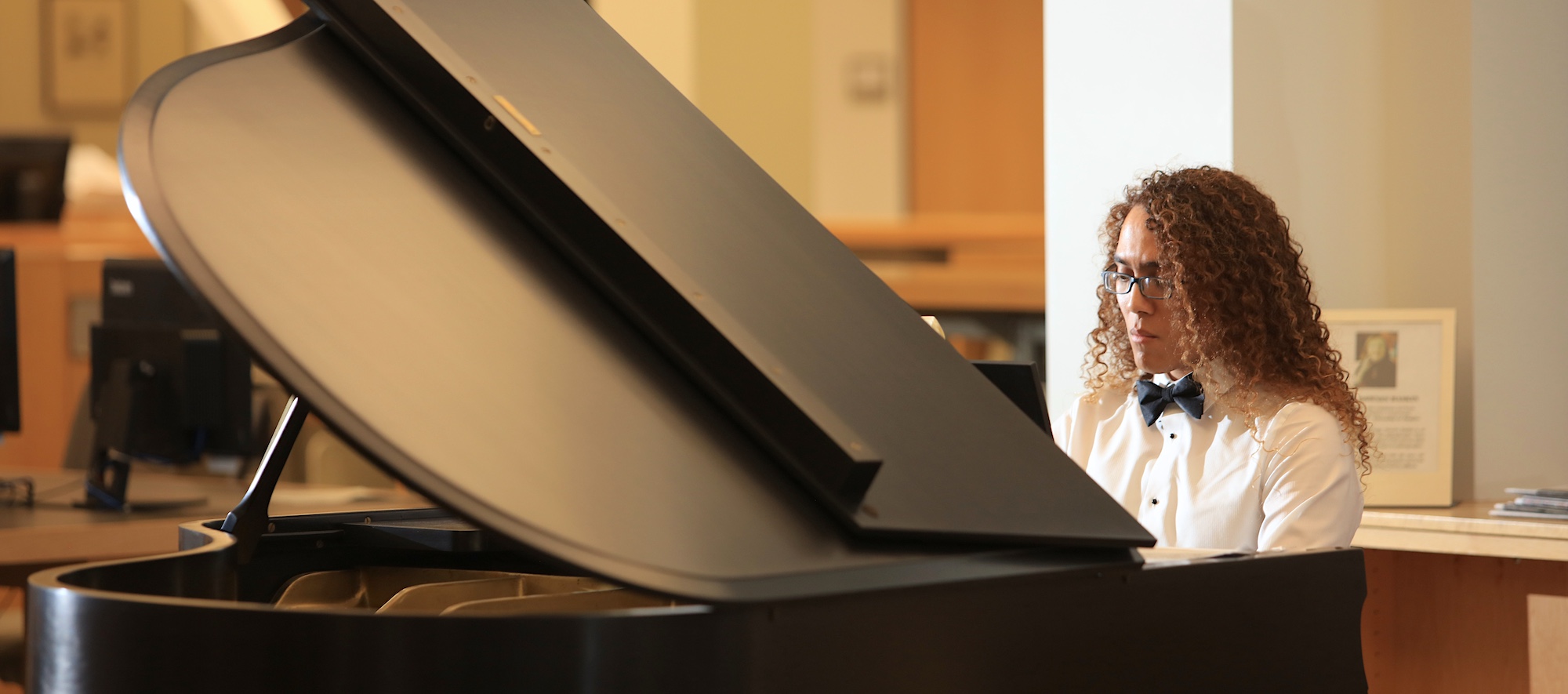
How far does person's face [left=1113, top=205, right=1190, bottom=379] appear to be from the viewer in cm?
177

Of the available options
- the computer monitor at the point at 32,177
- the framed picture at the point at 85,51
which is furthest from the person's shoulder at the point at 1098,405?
the framed picture at the point at 85,51

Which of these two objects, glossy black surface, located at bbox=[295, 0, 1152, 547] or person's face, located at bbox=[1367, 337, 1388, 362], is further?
person's face, located at bbox=[1367, 337, 1388, 362]

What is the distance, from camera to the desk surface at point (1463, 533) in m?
2.08

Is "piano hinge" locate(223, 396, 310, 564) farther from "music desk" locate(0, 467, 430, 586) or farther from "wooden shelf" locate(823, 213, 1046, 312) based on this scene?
"wooden shelf" locate(823, 213, 1046, 312)

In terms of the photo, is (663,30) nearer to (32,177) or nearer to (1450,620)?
(32,177)

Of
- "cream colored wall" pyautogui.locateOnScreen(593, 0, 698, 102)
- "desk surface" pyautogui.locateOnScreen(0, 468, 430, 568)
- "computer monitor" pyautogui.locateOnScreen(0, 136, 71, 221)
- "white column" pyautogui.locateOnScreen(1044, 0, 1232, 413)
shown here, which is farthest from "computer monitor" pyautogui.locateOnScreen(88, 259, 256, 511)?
"cream colored wall" pyautogui.locateOnScreen(593, 0, 698, 102)

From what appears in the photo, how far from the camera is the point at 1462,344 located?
2.47 m

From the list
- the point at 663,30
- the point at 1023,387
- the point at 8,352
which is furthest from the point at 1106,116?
the point at 663,30

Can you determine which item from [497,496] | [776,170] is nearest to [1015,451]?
[497,496]

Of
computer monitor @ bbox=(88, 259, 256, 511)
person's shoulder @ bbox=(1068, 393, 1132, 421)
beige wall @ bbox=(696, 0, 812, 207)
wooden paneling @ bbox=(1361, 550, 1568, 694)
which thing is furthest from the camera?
beige wall @ bbox=(696, 0, 812, 207)

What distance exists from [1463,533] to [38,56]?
6.27m

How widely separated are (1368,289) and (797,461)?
1.71 m

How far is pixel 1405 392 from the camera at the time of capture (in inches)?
93.7

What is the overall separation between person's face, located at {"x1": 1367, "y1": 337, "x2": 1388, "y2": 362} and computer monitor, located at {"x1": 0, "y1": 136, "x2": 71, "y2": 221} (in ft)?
12.1
